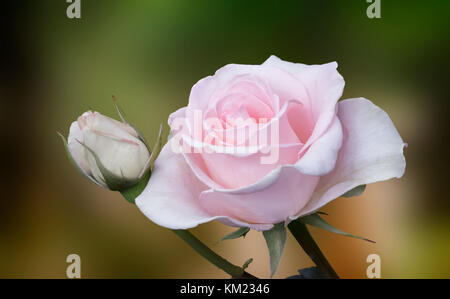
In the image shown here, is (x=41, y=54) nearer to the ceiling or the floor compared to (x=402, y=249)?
nearer to the ceiling

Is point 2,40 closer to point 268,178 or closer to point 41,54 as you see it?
point 41,54

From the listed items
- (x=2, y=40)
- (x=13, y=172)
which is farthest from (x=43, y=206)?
(x=2, y=40)

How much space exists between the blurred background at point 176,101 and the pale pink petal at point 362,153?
0.16 metres

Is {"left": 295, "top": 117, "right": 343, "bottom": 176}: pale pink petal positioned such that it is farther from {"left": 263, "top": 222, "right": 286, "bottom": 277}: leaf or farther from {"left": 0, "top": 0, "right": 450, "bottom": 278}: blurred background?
{"left": 0, "top": 0, "right": 450, "bottom": 278}: blurred background

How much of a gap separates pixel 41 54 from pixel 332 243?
32 centimetres

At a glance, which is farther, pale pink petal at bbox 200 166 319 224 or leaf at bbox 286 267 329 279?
leaf at bbox 286 267 329 279

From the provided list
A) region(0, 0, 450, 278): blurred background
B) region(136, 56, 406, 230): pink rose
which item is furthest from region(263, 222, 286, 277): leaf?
region(0, 0, 450, 278): blurred background

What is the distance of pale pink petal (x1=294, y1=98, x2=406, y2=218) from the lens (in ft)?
0.85

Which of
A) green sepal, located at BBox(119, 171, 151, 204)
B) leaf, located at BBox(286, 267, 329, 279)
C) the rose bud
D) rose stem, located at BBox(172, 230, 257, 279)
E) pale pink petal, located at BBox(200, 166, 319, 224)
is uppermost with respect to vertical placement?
the rose bud

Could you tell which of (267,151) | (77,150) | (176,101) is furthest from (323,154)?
(176,101)

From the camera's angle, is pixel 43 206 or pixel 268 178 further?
pixel 43 206

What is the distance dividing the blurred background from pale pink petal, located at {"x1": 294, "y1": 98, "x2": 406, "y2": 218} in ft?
0.52

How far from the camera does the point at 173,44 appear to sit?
0.47 m

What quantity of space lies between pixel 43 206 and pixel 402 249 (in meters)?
0.32
